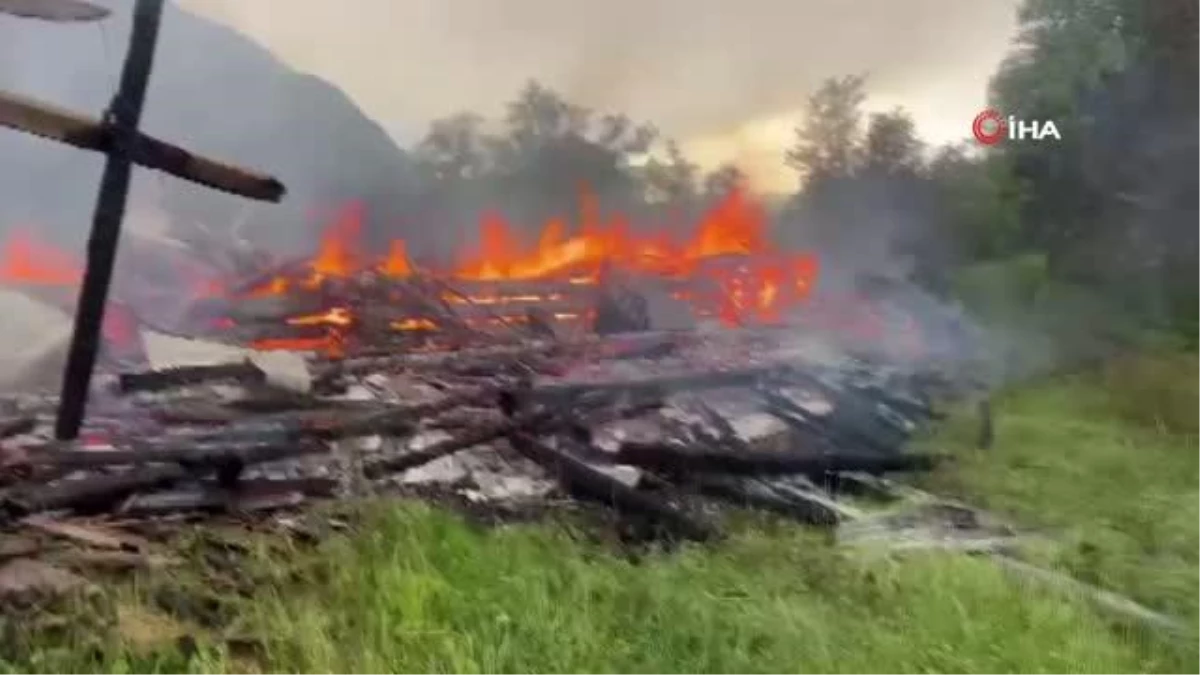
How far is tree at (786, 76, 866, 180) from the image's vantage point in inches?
213

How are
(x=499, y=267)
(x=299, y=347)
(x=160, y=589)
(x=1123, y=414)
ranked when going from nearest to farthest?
(x=160, y=589), (x=299, y=347), (x=499, y=267), (x=1123, y=414)

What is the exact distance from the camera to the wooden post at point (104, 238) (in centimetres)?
417

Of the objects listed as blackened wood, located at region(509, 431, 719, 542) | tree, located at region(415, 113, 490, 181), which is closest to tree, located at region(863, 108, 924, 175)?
tree, located at region(415, 113, 490, 181)

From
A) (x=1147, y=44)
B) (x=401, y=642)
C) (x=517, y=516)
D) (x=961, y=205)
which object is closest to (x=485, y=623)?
(x=401, y=642)

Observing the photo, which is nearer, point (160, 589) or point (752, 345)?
point (160, 589)

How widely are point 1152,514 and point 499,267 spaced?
2879mm

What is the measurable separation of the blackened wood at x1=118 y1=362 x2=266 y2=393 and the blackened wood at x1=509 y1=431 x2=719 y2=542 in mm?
1094

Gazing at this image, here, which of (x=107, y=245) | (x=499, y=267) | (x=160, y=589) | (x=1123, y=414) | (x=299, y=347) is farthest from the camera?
(x=1123, y=414)

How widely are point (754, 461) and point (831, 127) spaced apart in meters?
1.63

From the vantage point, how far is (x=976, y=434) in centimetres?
545

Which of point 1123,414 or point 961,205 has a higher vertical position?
point 961,205

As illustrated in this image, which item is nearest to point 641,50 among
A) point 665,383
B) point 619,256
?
point 619,256

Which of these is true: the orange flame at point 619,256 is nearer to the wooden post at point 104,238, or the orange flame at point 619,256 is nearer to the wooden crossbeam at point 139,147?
the wooden crossbeam at point 139,147

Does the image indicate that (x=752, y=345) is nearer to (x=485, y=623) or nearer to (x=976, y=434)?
(x=976, y=434)
